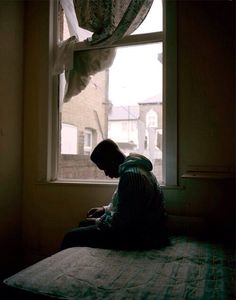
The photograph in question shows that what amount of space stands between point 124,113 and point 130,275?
1.48m

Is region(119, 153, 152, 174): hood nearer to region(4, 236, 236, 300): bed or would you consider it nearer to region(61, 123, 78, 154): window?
region(4, 236, 236, 300): bed

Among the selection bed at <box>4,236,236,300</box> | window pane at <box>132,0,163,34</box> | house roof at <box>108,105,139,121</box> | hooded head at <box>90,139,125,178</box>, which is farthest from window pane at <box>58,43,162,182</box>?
bed at <box>4,236,236,300</box>

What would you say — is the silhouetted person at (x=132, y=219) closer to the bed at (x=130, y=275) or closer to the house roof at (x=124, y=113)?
the bed at (x=130, y=275)

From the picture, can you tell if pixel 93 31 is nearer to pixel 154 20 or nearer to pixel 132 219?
pixel 154 20

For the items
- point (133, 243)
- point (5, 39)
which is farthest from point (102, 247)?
point (5, 39)

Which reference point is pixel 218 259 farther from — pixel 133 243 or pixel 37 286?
pixel 37 286

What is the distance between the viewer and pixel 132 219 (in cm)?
145

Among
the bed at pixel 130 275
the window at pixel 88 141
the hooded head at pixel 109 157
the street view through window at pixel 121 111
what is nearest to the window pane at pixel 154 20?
the street view through window at pixel 121 111

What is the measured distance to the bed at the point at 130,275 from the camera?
1.01 metres

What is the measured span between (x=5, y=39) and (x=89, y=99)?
0.86 m

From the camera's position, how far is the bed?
101 cm

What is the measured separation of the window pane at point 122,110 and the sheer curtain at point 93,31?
0.27ft

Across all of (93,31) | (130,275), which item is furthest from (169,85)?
(130,275)

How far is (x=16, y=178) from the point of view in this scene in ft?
8.02
